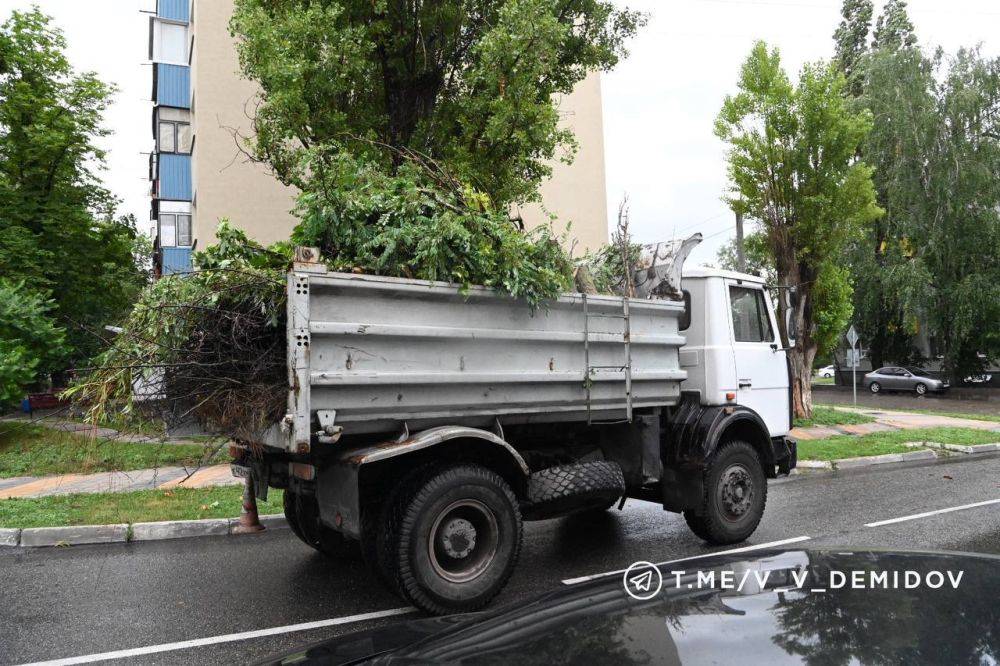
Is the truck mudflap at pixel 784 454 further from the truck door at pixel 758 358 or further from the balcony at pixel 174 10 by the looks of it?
the balcony at pixel 174 10

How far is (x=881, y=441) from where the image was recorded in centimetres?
1378

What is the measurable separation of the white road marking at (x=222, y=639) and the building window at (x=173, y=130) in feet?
68.0

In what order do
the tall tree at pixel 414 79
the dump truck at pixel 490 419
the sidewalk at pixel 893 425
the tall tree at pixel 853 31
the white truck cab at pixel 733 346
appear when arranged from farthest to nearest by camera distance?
the tall tree at pixel 853 31 → the sidewalk at pixel 893 425 → the tall tree at pixel 414 79 → the white truck cab at pixel 733 346 → the dump truck at pixel 490 419

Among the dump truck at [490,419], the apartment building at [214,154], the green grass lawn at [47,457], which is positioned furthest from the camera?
the apartment building at [214,154]

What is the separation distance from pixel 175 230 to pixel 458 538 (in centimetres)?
2168

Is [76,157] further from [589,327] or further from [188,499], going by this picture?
[589,327]

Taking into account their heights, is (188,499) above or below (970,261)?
below

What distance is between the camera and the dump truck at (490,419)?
4160mm

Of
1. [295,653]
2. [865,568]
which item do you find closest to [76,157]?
[295,653]

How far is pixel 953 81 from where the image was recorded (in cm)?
2741

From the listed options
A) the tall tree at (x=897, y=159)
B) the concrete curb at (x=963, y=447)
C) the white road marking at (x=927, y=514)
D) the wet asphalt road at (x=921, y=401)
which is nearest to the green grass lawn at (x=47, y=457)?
the white road marking at (x=927, y=514)

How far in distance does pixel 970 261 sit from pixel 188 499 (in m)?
30.5

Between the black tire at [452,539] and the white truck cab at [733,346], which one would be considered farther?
the white truck cab at [733,346]

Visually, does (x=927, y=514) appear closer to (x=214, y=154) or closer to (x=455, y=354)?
(x=455, y=354)
